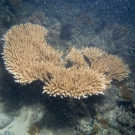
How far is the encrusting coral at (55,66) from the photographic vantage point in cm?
413

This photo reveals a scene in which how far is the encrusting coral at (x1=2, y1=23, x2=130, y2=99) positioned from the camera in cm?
413

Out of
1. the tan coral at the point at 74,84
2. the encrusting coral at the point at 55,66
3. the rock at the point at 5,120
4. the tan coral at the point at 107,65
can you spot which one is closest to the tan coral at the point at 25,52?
the encrusting coral at the point at 55,66

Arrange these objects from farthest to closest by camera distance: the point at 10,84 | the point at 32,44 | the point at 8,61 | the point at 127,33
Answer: the point at 127,33 → the point at 10,84 → the point at 32,44 → the point at 8,61

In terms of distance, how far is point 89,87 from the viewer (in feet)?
13.7

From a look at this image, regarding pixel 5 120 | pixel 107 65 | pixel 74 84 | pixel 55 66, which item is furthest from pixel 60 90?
pixel 5 120

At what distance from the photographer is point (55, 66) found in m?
4.68

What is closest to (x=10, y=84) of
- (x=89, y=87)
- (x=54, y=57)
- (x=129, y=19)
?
(x=54, y=57)

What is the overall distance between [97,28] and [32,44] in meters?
10.3

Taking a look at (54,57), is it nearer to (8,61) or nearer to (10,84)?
(8,61)

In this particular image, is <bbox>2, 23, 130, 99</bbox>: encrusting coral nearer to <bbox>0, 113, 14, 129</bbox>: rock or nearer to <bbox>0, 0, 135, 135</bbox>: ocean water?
<bbox>0, 0, 135, 135</bbox>: ocean water

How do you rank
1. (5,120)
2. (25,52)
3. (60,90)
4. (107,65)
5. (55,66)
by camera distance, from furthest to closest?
(5,120) → (107,65) → (25,52) → (55,66) → (60,90)

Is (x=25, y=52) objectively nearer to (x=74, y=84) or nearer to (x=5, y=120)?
(x=74, y=84)

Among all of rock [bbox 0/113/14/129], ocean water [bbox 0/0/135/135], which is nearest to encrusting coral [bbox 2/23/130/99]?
ocean water [bbox 0/0/135/135]

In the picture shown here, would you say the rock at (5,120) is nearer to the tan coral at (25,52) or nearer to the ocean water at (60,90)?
the ocean water at (60,90)
